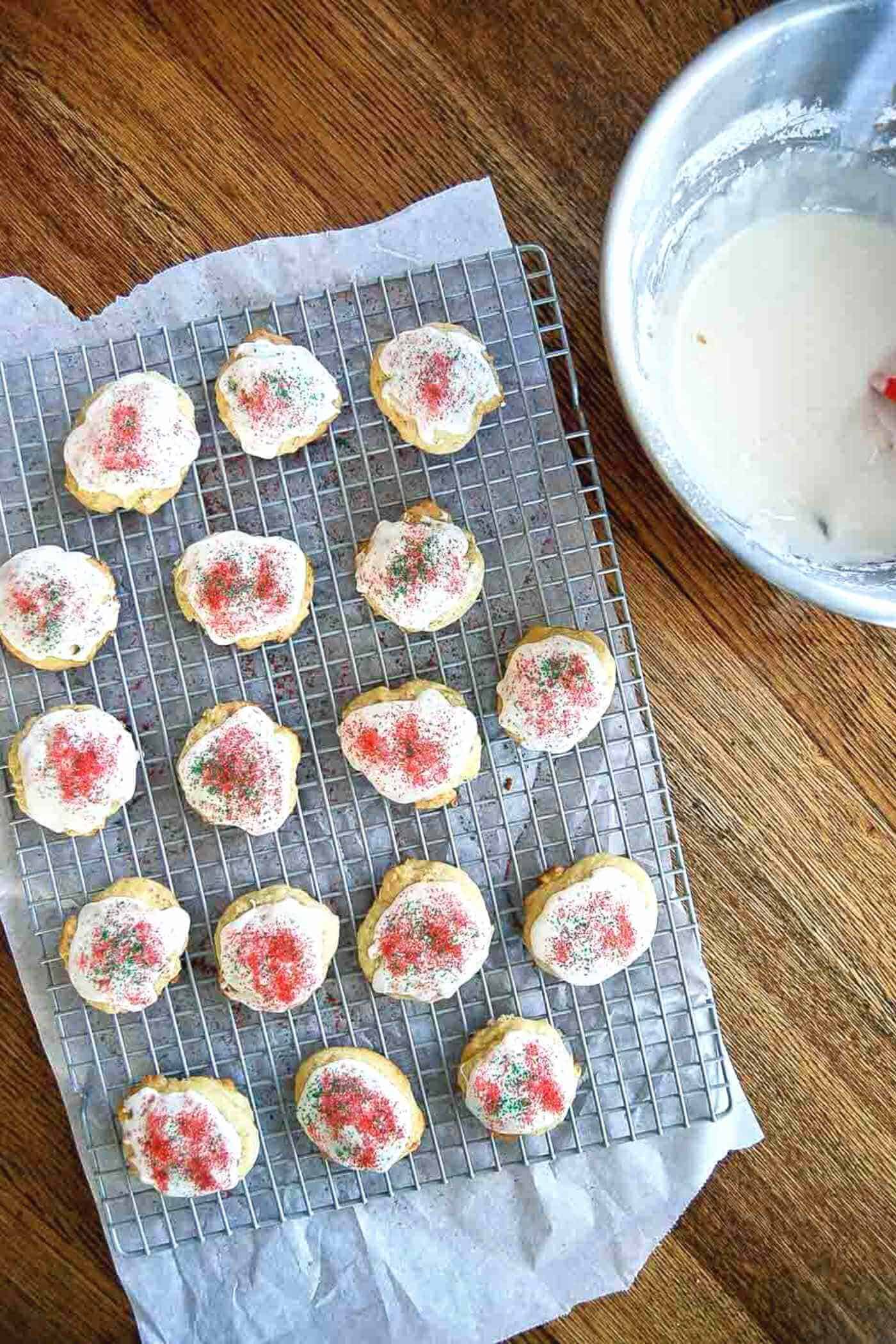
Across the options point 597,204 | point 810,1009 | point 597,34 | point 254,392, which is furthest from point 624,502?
point 810,1009

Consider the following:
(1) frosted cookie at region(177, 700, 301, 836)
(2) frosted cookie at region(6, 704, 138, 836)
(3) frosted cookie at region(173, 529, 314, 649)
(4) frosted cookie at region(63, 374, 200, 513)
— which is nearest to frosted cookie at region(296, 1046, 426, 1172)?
(1) frosted cookie at region(177, 700, 301, 836)

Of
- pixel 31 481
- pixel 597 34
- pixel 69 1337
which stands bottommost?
pixel 69 1337

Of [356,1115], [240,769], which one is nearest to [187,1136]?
[356,1115]

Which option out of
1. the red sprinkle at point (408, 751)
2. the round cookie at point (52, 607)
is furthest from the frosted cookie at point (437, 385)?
the round cookie at point (52, 607)

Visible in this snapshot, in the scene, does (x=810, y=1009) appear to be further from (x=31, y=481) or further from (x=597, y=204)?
(x=31, y=481)

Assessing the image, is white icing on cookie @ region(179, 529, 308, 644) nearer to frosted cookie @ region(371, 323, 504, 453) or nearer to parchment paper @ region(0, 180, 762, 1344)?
frosted cookie @ region(371, 323, 504, 453)

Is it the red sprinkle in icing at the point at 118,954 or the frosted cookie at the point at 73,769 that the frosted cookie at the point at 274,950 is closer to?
the red sprinkle in icing at the point at 118,954

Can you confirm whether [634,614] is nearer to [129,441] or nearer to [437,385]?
[437,385]
